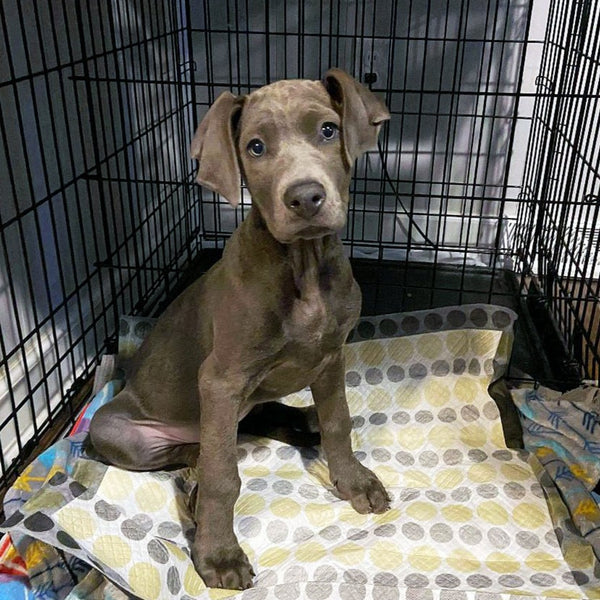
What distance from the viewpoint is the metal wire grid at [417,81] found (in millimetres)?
2598

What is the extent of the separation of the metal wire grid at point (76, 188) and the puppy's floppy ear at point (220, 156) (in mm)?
555

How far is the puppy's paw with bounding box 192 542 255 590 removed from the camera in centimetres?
130

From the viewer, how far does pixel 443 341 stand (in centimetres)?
194

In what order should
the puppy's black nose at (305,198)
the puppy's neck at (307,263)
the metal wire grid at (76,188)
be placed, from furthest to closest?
the metal wire grid at (76,188)
the puppy's neck at (307,263)
the puppy's black nose at (305,198)

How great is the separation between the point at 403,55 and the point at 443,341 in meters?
1.32

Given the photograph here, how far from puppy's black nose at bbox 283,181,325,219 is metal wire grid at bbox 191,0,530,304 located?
1.49 m

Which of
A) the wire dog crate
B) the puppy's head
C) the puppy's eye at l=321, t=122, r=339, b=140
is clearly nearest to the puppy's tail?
the wire dog crate

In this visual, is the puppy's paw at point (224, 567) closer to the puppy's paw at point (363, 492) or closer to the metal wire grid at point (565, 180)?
the puppy's paw at point (363, 492)

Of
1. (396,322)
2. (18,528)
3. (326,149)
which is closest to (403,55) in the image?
(396,322)

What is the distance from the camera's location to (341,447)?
1535mm

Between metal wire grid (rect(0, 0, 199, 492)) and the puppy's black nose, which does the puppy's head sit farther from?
metal wire grid (rect(0, 0, 199, 492))

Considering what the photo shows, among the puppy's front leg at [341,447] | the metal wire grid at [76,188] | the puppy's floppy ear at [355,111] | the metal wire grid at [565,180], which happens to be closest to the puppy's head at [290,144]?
the puppy's floppy ear at [355,111]

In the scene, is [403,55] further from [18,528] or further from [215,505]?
[18,528]

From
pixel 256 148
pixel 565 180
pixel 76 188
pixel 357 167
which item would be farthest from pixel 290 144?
pixel 357 167
